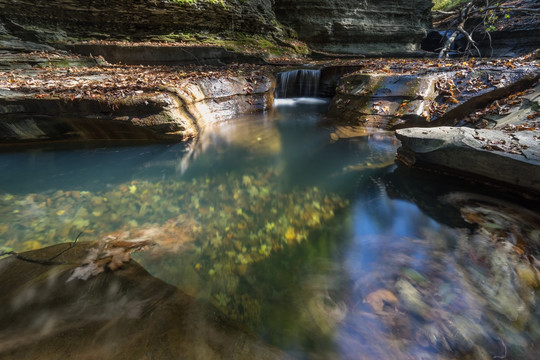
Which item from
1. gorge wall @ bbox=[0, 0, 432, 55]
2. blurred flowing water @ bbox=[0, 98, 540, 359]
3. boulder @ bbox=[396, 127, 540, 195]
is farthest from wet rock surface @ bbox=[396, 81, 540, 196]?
gorge wall @ bbox=[0, 0, 432, 55]

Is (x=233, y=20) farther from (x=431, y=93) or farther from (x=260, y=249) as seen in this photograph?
(x=260, y=249)

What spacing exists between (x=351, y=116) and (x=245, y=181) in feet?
13.6

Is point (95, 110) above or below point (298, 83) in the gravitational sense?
below

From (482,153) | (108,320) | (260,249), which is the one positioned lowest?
(260,249)

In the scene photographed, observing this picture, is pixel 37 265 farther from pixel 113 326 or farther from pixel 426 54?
pixel 426 54

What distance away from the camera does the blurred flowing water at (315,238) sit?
1762mm

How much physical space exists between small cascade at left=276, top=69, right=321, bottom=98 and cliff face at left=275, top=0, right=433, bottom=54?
779 cm

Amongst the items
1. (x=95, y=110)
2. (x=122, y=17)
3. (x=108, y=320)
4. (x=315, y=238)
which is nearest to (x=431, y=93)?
(x=315, y=238)

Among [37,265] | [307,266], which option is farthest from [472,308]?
[37,265]

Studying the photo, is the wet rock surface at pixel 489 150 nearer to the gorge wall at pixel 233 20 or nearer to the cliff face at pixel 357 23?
→ the gorge wall at pixel 233 20

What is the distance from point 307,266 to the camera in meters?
2.38

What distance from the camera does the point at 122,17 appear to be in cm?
1061

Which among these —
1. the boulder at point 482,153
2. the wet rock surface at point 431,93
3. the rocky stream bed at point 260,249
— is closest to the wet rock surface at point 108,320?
the rocky stream bed at point 260,249

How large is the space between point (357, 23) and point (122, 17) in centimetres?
1374
